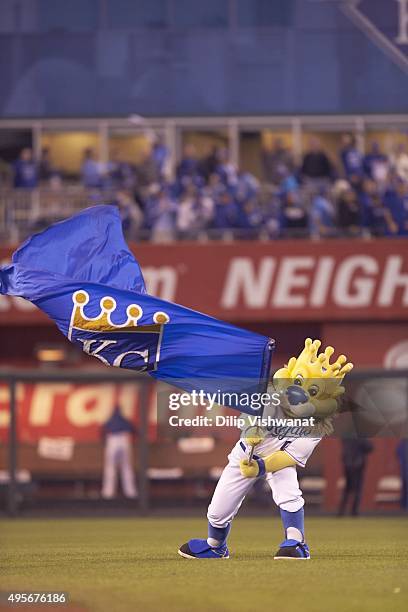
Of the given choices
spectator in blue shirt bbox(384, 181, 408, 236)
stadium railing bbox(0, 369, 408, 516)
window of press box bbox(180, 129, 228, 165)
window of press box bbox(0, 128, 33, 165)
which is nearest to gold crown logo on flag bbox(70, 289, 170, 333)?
stadium railing bbox(0, 369, 408, 516)

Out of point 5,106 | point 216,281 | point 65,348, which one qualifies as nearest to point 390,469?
point 216,281

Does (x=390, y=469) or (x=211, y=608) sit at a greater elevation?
(x=211, y=608)

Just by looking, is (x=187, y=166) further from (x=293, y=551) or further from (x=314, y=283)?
(x=293, y=551)

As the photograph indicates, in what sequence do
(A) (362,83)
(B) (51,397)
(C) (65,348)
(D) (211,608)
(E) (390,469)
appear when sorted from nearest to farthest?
(D) (211,608), (E) (390,469), (B) (51,397), (C) (65,348), (A) (362,83)

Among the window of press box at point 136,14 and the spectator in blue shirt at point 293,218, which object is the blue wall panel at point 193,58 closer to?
the window of press box at point 136,14

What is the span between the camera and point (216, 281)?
24.4m

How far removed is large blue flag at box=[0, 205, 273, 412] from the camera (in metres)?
9.14

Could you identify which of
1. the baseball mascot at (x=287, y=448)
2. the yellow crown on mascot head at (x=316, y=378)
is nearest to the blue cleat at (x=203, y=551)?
the baseball mascot at (x=287, y=448)

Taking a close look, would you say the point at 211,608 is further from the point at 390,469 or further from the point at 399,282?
the point at 399,282

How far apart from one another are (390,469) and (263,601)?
1143cm

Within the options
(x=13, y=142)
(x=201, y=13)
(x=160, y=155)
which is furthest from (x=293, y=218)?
(x=13, y=142)

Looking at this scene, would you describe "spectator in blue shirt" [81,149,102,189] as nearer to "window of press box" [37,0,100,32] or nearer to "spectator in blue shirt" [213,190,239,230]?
"spectator in blue shirt" [213,190,239,230]

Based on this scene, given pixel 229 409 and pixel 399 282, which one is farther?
pixel 399 282

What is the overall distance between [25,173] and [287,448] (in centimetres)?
1754
